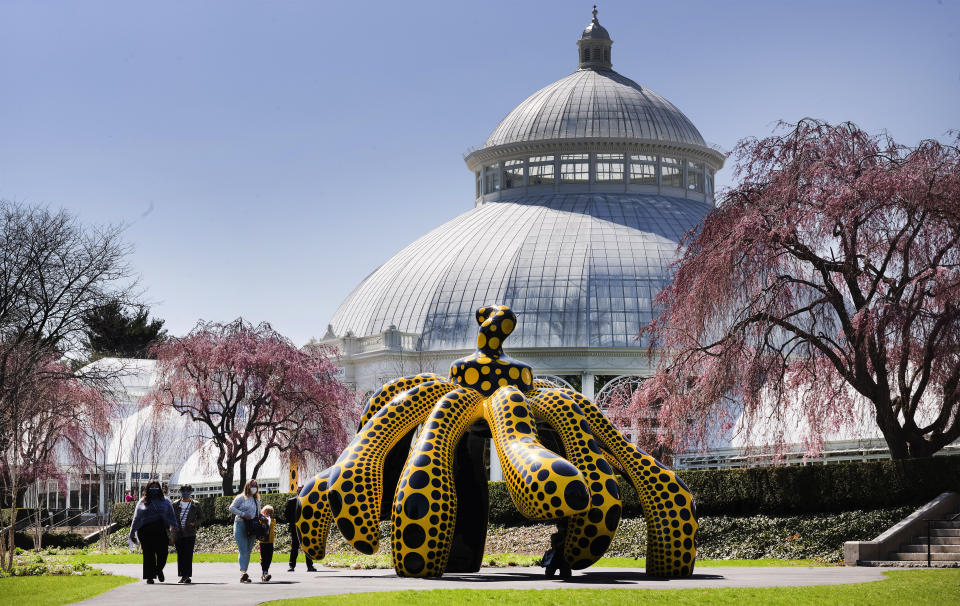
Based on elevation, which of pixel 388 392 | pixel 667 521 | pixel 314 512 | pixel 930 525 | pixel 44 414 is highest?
pixel 44 414

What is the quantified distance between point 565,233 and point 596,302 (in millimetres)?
5127

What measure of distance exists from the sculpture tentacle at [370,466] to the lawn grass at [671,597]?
2.70 meters

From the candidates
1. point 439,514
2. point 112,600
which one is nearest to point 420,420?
point 439,514

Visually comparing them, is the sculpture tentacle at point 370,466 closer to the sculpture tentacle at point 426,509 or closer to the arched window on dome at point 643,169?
the sculpture tentacle at point 426,509

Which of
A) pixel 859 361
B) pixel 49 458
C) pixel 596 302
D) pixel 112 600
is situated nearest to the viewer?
pixel 112 600

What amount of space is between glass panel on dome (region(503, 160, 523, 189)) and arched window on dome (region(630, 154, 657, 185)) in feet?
21.7

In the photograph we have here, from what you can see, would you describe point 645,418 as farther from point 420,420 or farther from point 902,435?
point 420,420

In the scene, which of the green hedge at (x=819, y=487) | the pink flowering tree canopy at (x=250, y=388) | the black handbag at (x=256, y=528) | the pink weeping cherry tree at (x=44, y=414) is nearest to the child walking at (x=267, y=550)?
the black handbag at (x=256, y=528)

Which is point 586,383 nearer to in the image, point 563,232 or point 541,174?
point 563,232

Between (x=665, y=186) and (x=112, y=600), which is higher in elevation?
(x=665, y=186)

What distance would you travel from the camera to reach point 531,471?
53.6ft

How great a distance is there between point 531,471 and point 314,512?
12.2ft

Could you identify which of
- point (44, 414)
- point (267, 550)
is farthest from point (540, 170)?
point (267, 550)

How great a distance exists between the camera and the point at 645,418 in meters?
29.9
